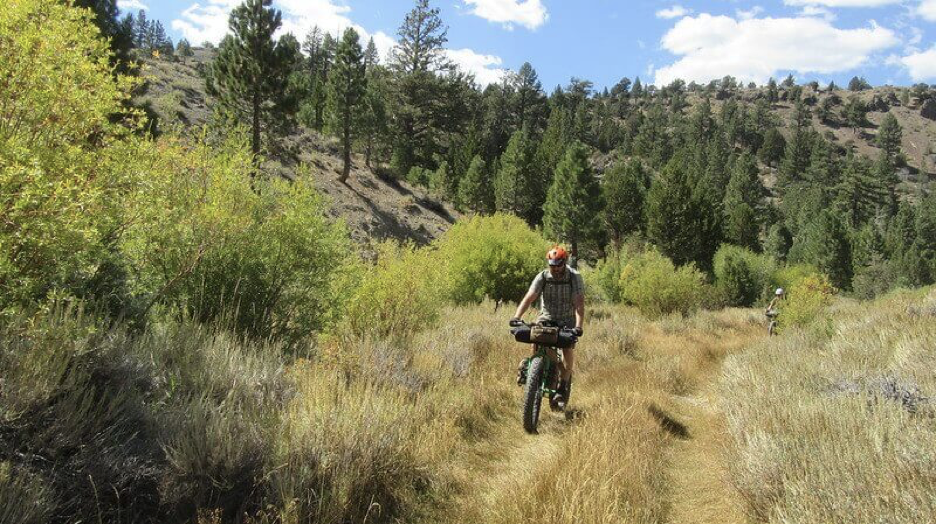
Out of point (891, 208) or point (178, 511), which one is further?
point (891, 208)

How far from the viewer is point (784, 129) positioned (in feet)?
458

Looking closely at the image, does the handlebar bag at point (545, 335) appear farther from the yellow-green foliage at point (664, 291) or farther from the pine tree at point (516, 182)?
the pine tree at point (516, 182)

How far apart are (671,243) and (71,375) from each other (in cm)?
4668

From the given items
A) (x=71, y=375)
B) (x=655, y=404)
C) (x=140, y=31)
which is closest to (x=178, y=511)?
(x=71, y=375)

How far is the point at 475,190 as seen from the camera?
160 ft

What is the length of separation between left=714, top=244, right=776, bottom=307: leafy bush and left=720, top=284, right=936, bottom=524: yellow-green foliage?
121 ft

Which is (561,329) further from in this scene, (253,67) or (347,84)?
(347,84)

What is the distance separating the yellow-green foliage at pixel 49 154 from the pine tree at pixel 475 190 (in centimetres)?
4484

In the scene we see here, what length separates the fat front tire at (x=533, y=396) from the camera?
5.20m

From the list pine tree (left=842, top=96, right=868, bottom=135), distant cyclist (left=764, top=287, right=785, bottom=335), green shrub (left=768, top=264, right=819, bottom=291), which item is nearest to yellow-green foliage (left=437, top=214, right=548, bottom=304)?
distant cyclist (left=764, top=287, right=785, bottom=335)

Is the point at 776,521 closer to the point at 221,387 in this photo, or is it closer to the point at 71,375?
the point at 221,387

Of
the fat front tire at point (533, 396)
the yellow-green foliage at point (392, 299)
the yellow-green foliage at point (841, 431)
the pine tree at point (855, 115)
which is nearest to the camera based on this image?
the yellow-green foliage at point (841, 431)

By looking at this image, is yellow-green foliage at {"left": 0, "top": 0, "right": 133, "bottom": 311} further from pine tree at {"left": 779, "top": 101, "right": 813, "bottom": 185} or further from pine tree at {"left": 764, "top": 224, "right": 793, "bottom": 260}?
pine tree at {"left": 779, "top": 101, "right": 813, "bottom": 185}

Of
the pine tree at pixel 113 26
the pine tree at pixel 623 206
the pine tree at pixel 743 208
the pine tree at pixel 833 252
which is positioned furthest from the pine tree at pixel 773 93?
the pine tree at pixel 113 26
